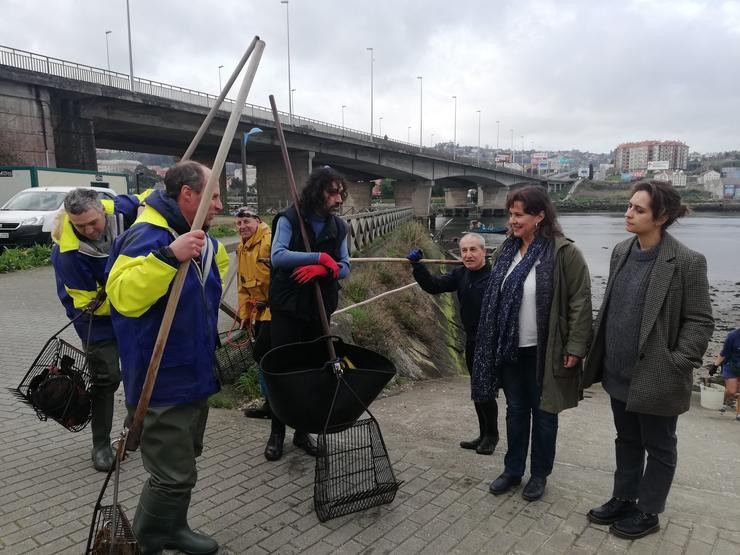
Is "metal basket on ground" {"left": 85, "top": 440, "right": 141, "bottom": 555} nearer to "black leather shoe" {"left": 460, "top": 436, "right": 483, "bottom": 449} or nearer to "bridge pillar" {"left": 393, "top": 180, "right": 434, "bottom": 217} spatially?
"black leather shoe" {"left": 460, "top": 436, "right": 483, "bottom": 449}

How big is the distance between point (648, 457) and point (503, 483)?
0.85 meters

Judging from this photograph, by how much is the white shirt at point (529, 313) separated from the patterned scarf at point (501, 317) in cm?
2

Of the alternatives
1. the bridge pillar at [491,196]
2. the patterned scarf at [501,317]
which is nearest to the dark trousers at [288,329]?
the patterned scarf at [501,317]

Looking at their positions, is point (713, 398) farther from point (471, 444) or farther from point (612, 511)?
point (612, 511)

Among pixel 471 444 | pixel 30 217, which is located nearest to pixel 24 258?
pixel 30 217

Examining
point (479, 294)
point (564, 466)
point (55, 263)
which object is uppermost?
point (55, 263)

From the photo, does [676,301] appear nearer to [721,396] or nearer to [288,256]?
[288,256]

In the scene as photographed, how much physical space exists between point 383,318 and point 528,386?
15.3 feet

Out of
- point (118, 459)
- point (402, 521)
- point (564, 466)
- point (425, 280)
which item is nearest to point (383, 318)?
point (425, 280)

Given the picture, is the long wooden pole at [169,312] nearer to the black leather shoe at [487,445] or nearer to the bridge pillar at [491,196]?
the black leather shoe at [487,445]

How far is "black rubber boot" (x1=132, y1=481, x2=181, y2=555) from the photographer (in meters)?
2.38

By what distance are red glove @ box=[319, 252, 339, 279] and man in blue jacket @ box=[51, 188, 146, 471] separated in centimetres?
132

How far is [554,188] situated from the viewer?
108 meters

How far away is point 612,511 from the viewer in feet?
9.93
